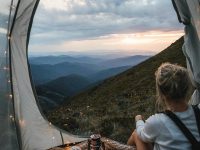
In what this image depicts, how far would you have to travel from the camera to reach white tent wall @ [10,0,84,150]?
281 inches

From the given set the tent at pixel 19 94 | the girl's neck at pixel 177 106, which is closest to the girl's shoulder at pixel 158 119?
the girl's neck at pixel 177 106

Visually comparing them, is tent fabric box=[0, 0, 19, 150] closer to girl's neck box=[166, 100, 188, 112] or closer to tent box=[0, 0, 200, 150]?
tent box=[0, 0, 200, 150]

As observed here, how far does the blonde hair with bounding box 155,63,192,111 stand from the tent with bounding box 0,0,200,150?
3.39 meters

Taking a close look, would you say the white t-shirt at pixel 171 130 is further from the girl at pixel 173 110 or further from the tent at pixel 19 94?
the tent at pixel 19 94

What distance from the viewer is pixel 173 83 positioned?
4.15 m

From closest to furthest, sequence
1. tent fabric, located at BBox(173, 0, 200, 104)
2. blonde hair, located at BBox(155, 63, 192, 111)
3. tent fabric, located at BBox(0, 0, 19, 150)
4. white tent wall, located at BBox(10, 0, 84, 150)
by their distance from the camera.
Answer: blonde hair, located at BBox(155, 63, 192, 111) → tent fabric, located at BBox(173, 0, 200, 104) → tent fabric, located at BBox(0, 0, 19, 150) → white tent wall, located at BBox(10, 0, 84, 150)

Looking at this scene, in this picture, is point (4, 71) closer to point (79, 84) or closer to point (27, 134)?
point (27, 134)

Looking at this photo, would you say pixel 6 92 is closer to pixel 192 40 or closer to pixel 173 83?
pixel 192 40

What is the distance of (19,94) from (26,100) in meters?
0.17

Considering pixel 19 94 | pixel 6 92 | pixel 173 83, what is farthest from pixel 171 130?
pixel 19 94

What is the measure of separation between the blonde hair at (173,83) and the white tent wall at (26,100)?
11.2 feet

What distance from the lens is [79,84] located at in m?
194

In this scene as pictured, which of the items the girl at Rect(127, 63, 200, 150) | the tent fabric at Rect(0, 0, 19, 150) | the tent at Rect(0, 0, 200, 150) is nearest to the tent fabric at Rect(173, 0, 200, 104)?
the girl at Rect(127, 63, 200, 150)

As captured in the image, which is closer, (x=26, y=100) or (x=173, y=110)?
(x=173, y=110)
